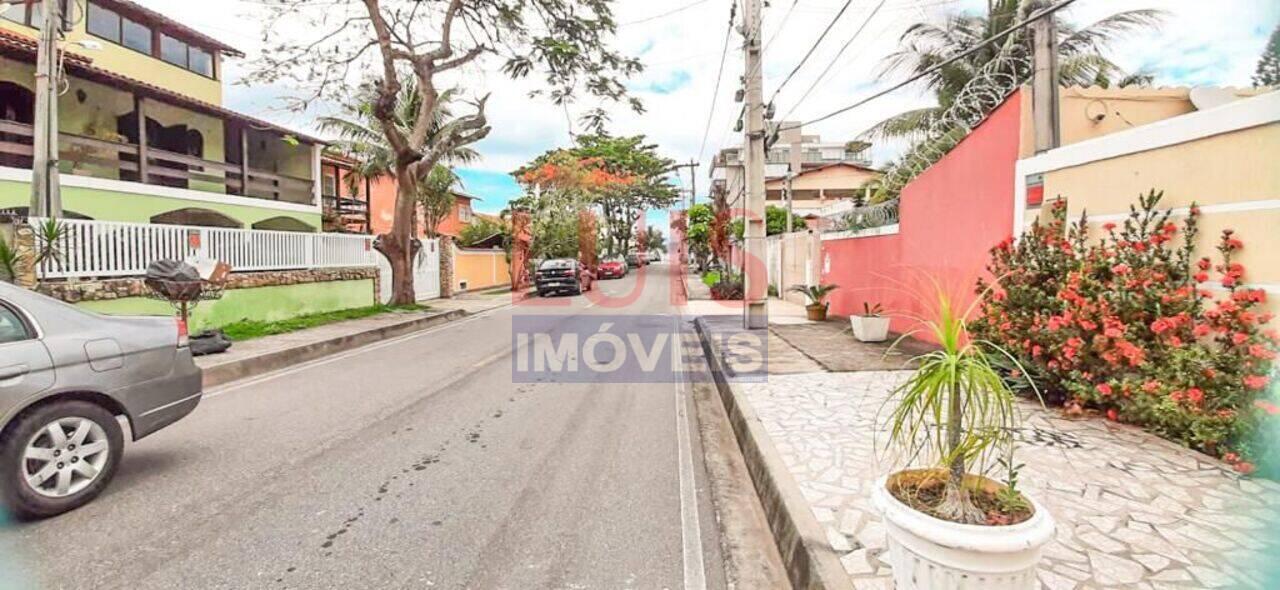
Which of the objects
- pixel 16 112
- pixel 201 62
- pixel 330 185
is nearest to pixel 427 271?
pixel 330 185

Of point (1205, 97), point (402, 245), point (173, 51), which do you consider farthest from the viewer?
point (173, 51)

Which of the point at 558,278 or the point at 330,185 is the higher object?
the point at 330,185

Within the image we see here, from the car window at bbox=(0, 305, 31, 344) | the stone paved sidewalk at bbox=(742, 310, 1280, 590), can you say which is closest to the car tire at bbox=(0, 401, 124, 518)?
the car window at bbox=(0, 305, 31, 344)

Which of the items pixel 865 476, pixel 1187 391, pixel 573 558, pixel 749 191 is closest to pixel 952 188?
pixel 749 191

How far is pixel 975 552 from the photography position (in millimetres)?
1992

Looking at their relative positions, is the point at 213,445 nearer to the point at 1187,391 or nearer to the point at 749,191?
the point at 1187,391

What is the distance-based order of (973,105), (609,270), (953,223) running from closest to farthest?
(953,223) < (973,105) < (609,270)

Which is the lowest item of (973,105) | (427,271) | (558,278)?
(558,278)

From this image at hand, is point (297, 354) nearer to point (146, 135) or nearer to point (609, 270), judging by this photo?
point (146, 135)

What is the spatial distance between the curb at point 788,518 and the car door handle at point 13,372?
14.5 ft

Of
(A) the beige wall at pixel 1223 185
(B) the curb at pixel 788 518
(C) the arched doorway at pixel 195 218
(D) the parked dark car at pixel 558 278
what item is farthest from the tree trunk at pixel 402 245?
(A) the beige wall at pixel 1223 185

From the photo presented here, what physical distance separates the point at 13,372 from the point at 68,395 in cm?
31

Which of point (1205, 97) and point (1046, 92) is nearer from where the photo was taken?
point (1046, 92)

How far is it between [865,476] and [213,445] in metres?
5.03
